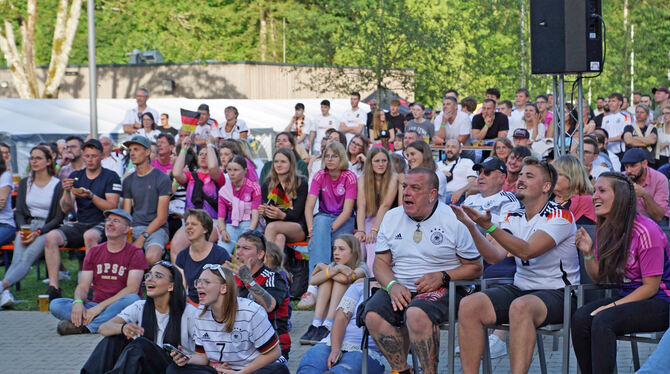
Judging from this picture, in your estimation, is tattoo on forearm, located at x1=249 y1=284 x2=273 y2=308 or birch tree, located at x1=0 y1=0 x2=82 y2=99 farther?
birch tree, located at x1=0 y1=0 x2=82 y2=99

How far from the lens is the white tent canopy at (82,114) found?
2370 cm

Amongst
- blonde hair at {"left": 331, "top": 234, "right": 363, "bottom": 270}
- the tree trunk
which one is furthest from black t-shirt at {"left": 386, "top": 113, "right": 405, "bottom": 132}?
the tree trunk

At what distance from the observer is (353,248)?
24.3 feet

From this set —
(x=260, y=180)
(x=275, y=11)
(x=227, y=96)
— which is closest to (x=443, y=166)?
(x=260, y=180)

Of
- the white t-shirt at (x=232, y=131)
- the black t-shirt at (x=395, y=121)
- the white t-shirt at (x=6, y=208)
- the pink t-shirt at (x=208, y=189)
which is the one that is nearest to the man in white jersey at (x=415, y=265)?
the pink t-shirt at (x=208, y=189)

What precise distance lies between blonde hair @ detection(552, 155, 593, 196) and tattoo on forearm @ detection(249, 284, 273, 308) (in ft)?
8.36

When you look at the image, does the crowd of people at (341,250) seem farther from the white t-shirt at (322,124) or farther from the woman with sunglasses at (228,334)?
the white t-shirt at (322,124)

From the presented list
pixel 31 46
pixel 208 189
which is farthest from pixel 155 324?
pixel 31 46

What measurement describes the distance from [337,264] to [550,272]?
2.12 meters

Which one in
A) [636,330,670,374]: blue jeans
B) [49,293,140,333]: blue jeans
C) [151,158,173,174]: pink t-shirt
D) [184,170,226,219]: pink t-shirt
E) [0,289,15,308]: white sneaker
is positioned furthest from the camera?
[151,158,173,174]: pink t-shirt

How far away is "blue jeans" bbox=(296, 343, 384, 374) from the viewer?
6.25 m

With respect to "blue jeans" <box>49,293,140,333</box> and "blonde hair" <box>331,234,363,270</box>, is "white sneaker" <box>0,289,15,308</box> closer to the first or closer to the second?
"blue jeans" <box>49,293,140,333</box>

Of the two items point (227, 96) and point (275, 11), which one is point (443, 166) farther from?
point (275, 11)

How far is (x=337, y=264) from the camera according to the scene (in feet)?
24.5
